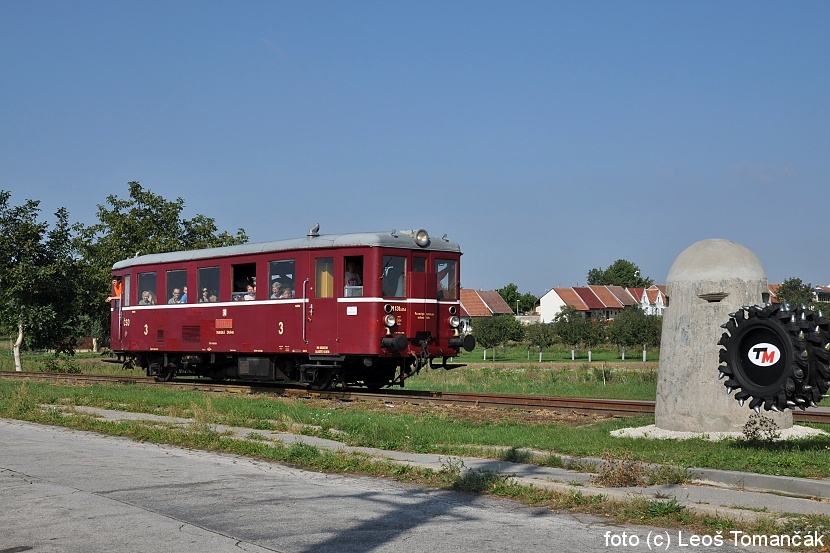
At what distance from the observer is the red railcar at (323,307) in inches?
858

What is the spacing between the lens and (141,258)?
2895 centimetres

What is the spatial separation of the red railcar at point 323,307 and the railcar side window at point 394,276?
0.03 m

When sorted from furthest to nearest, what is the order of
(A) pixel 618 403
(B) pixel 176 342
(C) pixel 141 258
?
(C) pixel 141 258 → (B) pixel 176 342 → (A) pixel 618 403

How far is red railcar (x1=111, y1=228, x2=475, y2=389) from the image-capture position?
858 inches

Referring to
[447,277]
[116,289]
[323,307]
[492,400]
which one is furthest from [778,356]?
[116,289]

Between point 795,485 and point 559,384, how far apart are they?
19958 mm

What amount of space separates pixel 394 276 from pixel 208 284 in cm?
623

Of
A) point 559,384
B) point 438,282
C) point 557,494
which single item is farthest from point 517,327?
point 557,494

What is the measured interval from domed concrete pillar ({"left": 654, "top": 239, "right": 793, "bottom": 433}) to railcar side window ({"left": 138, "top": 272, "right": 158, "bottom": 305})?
1797 cm

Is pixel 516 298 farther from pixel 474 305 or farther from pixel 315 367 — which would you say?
pixel 315 367

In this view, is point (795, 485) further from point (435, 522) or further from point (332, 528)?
point (332, 528)

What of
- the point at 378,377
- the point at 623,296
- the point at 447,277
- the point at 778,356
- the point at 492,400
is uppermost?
the point at 623,296

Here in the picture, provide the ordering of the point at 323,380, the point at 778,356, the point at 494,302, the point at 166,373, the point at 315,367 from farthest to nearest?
the point at 494,302, the point at 166,373, the point at 323,380, the point at 315,367, the point at 778,356

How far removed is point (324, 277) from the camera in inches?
883
